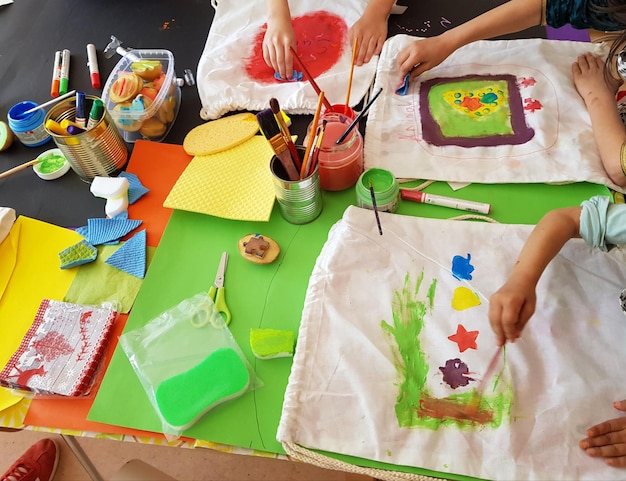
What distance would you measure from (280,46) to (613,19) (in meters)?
0.62

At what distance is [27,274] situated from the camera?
863mm

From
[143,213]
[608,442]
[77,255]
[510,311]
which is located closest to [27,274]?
[77,255]

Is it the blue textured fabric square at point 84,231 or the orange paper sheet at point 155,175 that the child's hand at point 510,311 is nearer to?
the orange paper sheet at point 155,175

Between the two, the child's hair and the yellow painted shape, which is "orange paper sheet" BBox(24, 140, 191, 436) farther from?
the child's hair

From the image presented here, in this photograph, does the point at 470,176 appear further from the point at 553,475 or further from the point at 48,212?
the point at 48,212

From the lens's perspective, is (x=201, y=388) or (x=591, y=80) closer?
(x=201, y=388)

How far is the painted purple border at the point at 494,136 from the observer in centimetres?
90

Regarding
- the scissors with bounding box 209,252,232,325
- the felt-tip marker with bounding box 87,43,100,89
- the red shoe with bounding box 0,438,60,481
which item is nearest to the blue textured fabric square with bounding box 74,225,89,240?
the scissors with bounding box 209,252,232,325

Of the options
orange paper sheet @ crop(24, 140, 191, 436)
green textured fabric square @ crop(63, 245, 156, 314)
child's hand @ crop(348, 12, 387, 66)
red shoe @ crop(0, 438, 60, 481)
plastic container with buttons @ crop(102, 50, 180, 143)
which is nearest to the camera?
orange paper sheet @ crop(24, 140, 191, 436)

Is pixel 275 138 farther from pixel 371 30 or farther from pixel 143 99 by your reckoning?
pixel 371 30

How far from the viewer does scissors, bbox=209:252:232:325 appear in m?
0.77

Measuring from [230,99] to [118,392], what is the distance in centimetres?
59

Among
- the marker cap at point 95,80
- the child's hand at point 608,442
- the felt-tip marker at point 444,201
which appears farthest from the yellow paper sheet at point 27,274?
the child's hand at point 608,442

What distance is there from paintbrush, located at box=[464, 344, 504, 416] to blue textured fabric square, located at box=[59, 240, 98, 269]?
2.08 feet
